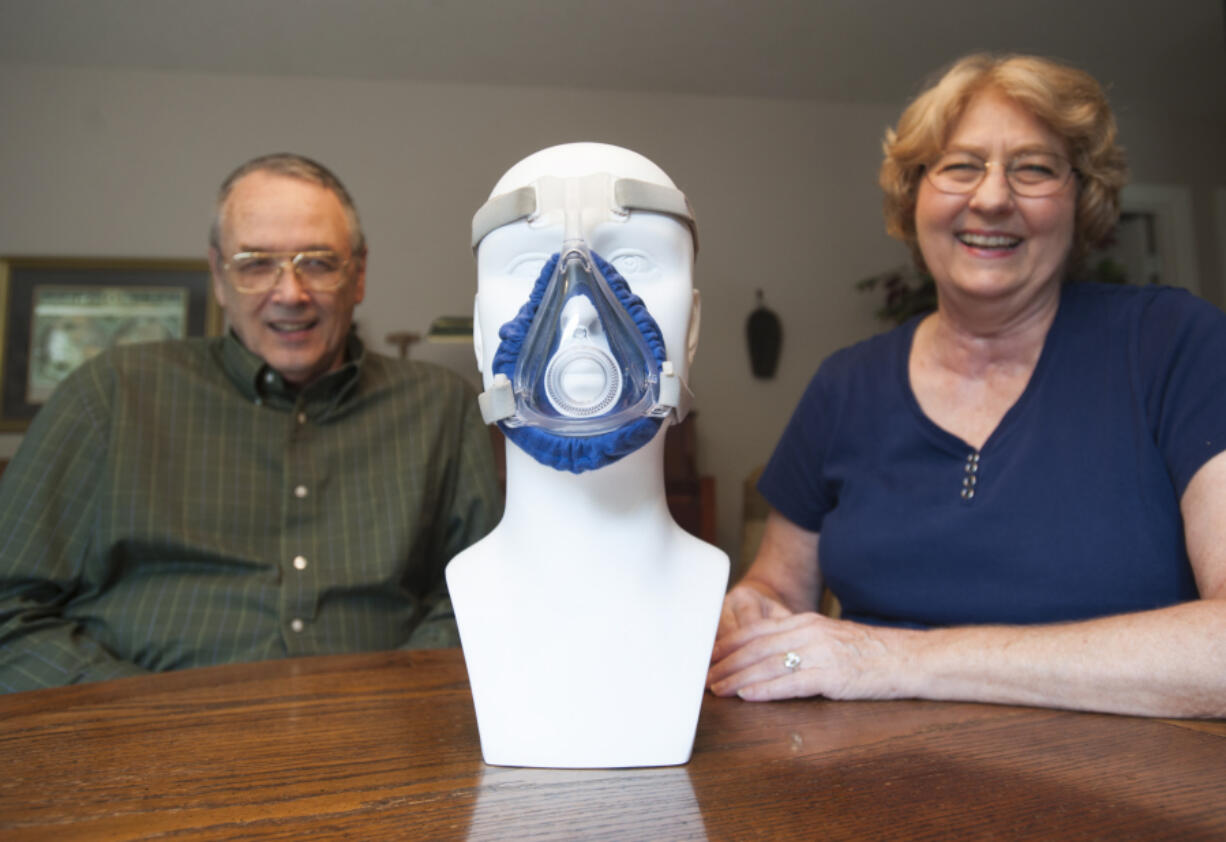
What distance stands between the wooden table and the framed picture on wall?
383cm

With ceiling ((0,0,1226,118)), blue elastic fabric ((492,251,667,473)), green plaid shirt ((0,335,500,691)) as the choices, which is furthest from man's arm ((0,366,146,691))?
ceiling ((0,0,1226,118))

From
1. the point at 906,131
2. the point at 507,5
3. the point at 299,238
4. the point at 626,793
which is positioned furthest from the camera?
the point at 507,5

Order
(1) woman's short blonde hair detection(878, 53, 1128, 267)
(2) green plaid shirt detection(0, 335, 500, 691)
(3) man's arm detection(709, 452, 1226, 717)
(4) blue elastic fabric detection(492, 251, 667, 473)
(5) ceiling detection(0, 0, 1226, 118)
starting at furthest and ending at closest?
(5) ceiling detection(0, 0, 1226, 118)
(2) green plaid shirt detection(0, 335, 500, 691)
(1) woman's short blonde hair detection(878, 53, 1128, 267)
(3) man's arm detection(709, 452, 1226, 717)
(4) blue elastic fabric detection(492, 251, 667, 473)

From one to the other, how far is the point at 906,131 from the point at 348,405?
1.11 meters

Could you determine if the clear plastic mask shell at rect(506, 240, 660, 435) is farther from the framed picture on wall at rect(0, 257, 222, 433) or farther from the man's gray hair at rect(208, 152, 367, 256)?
the framed picture on wall at rect(0, 257, 222, 433)

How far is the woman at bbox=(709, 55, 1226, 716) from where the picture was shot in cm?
93

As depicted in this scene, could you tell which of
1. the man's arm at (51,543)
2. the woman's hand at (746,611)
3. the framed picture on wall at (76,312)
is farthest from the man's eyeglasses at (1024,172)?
the framed picture on wall at (76,312)

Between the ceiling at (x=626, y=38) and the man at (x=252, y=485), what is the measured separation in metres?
2.68

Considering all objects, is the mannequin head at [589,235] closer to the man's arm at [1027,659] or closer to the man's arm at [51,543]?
the man's arm at [1027,659]

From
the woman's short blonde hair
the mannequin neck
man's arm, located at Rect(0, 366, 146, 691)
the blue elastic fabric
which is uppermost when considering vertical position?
the woman's short blonde hair

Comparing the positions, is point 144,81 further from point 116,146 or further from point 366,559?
point 366,559

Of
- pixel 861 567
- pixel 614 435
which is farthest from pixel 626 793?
pixel 861 567

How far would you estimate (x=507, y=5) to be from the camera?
12.6 ft

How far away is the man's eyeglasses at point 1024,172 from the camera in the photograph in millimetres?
1294
